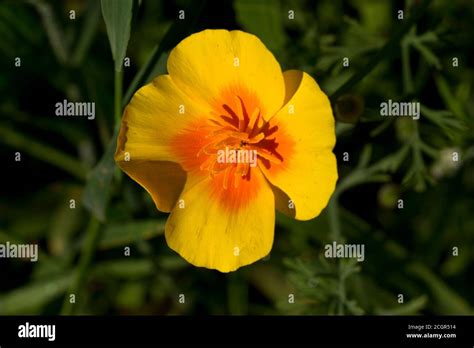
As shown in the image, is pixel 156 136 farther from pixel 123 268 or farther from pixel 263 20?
pixel 123 268

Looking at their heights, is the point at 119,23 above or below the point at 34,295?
above

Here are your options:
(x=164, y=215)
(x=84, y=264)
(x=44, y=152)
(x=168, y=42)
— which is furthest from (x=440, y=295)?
(x=44, y=152)

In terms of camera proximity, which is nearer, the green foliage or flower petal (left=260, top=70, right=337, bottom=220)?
flower petal (left=260, top=70, right=337, bottom=220)

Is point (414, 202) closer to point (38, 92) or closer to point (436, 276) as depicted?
point (436, 276)

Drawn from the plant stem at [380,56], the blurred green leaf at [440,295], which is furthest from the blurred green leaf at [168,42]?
the blurred green leaf at [440,295]

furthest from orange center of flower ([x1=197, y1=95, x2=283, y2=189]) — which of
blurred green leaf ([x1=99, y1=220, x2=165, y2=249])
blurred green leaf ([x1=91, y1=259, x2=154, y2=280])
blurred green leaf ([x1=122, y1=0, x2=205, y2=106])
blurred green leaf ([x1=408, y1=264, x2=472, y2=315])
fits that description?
blurred green leaf ([x1=408, y1=264, x2=472, y2=315])

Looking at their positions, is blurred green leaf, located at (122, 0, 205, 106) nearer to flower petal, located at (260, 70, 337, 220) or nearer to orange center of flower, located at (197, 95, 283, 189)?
orange center of flower, located at (197, 95, 283, 189)
